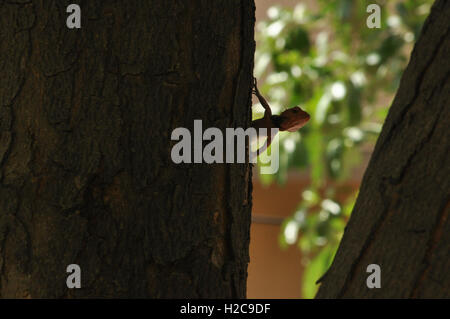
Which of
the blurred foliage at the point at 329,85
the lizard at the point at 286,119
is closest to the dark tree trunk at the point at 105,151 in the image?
the lizard at the point at 286,119

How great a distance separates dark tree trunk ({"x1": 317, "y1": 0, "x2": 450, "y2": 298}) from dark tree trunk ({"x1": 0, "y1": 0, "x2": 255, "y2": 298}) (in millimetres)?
202

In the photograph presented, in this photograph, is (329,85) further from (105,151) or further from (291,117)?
(105,151)

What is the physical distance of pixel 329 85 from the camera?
2.03 m

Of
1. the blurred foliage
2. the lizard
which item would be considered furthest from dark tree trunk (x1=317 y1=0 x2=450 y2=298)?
the blurred foliage

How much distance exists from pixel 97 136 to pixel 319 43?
1956 mm

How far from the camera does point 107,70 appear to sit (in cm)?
62

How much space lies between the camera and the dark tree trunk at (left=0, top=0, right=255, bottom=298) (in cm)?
61

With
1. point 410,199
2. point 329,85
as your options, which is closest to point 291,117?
point 410,199

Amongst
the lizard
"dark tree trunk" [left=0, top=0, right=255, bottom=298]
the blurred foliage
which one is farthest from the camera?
the blurred foliage

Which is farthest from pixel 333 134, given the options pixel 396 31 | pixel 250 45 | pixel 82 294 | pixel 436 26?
pixel 82 294

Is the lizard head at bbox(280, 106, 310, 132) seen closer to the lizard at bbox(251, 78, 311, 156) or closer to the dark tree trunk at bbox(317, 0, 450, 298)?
the lizard at bbox(251, 78, 311, 156)

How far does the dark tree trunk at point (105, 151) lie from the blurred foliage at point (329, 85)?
130 centimetres

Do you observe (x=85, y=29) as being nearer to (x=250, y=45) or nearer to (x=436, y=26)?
(x=250, y=45)
